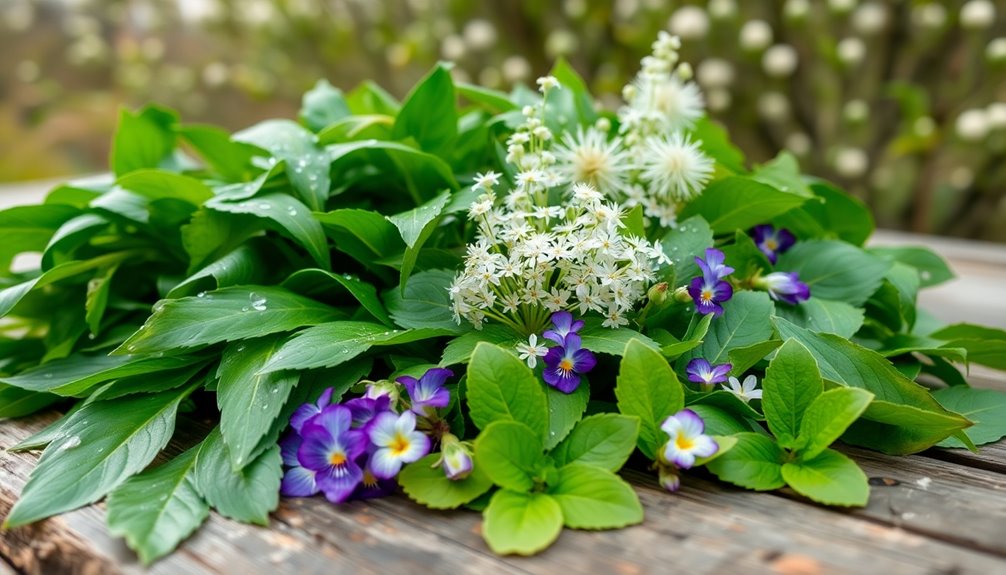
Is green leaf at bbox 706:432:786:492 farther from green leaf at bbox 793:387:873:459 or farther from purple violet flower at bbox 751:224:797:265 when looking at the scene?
purple violet flower at bbox 751:224:797:265

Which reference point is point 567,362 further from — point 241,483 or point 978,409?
point 978,409

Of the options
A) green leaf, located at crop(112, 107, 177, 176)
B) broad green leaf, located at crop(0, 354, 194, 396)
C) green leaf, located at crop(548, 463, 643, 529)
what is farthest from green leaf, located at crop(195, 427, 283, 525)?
green leaf, located at crop(112, 107, 177, 176)

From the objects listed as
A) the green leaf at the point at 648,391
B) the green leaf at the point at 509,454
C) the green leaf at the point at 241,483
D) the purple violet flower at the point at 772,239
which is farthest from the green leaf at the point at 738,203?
the green leaf at the point at 241,483

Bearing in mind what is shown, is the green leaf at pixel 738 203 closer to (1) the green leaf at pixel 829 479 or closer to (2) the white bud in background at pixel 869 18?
(1) the green leaf at pixel 829 479

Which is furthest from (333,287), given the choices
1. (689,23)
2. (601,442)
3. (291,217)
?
(689,23)

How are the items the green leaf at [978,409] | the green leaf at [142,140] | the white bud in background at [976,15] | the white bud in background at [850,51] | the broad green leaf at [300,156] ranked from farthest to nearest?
the white bud in background at [850,51] < the white bud in background at [976,15] < the green leaf at [142,140] < the broad green leaf at [300,156] < the green leaf at [978,409]

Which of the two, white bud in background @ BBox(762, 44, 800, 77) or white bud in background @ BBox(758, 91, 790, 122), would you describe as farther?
white bud in background @ BBox(758, 91, 790, 122)

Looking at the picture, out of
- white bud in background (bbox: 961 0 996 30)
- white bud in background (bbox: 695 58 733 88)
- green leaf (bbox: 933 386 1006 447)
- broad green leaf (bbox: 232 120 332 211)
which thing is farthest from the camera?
white bud in background (bbox: 695 58 733 88)
